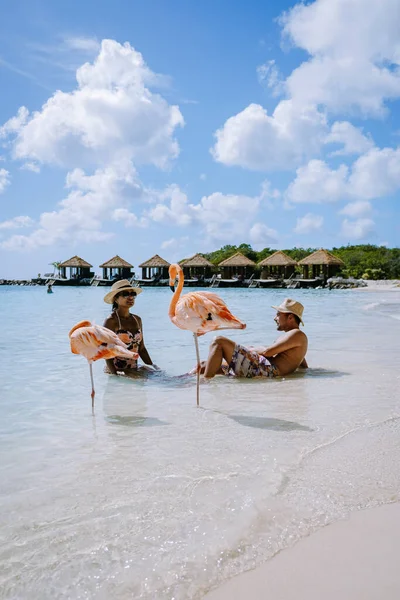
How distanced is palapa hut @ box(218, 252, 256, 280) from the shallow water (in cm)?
4860

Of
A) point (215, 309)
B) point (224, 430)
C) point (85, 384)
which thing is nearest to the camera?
point (224, 430)

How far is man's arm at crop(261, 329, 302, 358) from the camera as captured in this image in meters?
5.82

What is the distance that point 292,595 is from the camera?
1786mm

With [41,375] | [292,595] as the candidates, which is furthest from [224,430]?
[41,375]

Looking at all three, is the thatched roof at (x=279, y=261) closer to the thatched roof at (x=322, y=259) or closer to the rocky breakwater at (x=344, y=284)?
the thatched roof at (x=322, y=259)

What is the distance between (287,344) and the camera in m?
5.86

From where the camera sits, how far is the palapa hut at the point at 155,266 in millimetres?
56281

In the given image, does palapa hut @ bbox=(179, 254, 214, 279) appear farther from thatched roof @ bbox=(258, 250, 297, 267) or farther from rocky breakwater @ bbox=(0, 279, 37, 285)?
rocky breakwater @ bbox=(0, 279, 37, 285)

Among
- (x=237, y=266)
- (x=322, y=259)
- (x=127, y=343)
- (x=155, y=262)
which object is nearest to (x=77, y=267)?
(x=155, y=262)

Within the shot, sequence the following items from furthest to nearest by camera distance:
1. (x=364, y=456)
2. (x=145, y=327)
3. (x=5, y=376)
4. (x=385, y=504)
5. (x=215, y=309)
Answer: (x=145, y=327)
(x=5, y=376)
(x=215, y=309)
(x=364, y=456)
(x=385, y=504)

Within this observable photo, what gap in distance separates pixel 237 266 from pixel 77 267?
19.1 meters

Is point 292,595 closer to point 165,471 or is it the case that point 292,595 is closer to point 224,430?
point 165,471

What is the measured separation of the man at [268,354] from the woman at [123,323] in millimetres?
907

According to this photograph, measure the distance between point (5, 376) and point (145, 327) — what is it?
22.9 ft
